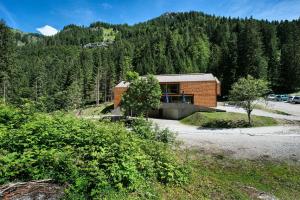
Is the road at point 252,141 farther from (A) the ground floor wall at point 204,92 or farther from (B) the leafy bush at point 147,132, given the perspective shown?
(A) the ground floor wall at point 204,92

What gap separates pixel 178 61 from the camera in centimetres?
11700

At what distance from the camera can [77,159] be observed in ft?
30.6

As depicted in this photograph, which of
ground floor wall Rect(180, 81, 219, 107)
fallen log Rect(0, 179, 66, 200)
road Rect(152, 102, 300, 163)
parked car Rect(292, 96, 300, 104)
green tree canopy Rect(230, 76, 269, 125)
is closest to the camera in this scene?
fallen log Rect(0, 179, 66, 200)

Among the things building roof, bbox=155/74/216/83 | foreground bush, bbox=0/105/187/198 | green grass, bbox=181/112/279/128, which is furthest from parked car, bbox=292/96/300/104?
foreground bush, bbox=0/105/187/198

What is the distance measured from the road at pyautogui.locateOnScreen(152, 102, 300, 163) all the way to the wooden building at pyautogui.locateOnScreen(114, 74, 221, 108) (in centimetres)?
1780

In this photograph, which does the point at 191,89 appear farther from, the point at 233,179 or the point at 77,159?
the point at 77,159

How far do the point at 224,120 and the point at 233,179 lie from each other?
889 inches

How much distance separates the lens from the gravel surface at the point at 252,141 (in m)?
23.0

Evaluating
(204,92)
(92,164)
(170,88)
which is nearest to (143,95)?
(204,92)

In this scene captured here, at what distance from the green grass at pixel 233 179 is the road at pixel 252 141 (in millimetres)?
1984

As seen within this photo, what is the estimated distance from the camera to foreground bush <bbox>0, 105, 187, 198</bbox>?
8414 millimetres

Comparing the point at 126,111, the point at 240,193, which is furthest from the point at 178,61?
the point at 240,193

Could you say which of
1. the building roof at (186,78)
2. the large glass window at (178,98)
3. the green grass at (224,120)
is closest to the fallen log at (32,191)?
the green grass at (224,120)

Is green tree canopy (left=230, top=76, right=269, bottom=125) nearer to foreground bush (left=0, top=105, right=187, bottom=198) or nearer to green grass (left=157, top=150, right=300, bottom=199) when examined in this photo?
green grass (left=157, top=150, right=300, bottom=199)
